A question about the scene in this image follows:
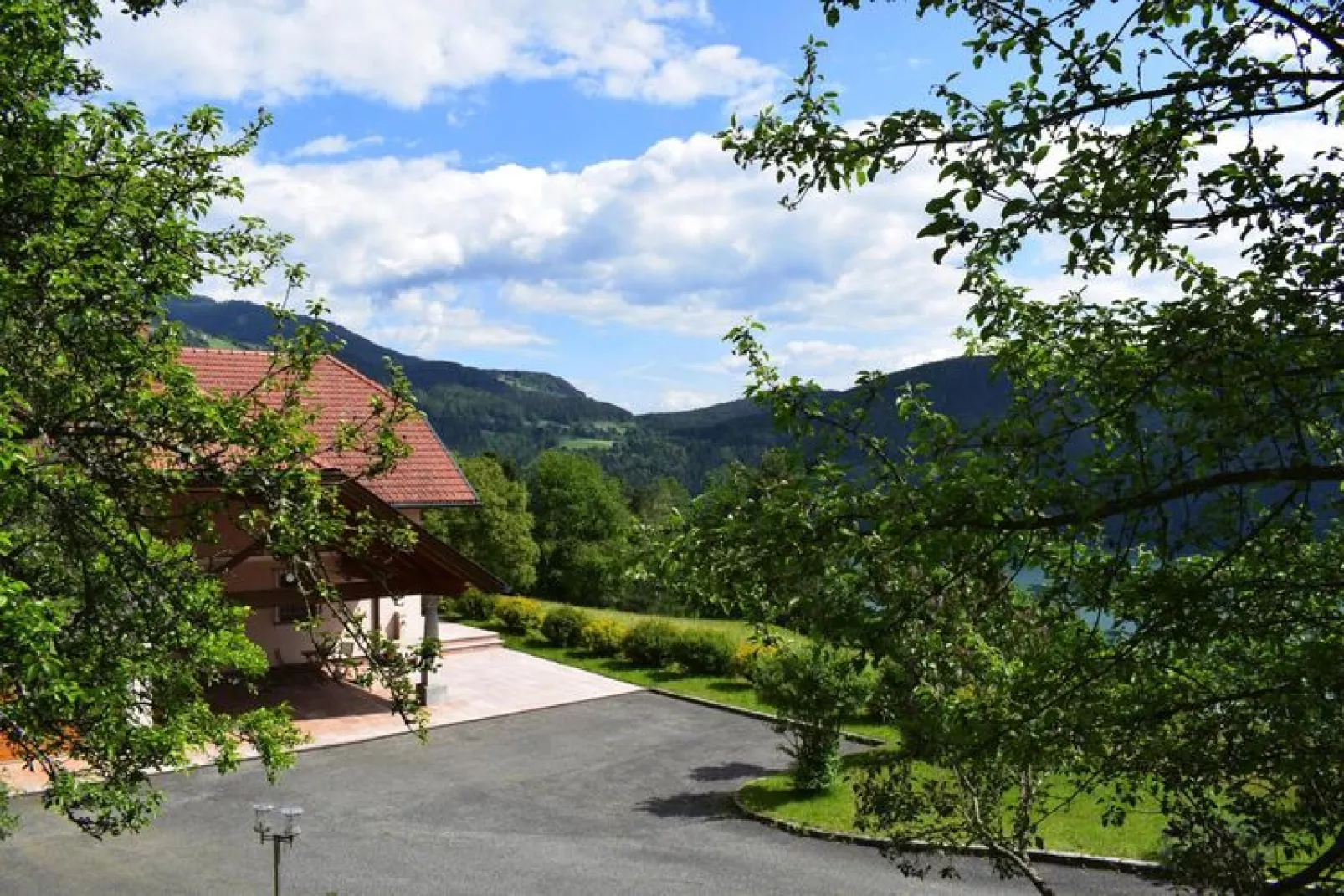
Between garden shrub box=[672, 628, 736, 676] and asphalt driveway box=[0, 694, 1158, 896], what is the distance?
662 cm

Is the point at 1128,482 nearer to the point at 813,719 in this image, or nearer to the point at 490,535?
the point at 813,719

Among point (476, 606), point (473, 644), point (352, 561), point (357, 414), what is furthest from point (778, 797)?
point (476, 606)

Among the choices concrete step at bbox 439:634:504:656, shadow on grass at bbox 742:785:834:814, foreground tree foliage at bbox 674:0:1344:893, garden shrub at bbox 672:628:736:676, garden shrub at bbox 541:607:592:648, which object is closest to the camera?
foreground tree foliage at bbox 674:0:1344:893

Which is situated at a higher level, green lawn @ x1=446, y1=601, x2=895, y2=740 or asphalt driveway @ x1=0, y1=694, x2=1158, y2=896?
green lawn @ x1=446, y1=601, x2=895, y2=740

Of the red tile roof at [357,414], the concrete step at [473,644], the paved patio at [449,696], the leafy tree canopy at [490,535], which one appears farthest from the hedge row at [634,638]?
the red tile roof at [357,414]

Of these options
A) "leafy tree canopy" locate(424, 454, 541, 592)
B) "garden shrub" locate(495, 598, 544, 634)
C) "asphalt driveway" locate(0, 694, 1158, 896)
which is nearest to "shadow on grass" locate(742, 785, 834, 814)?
"asphalt driveway" locate(0, 694, 1158, 896)

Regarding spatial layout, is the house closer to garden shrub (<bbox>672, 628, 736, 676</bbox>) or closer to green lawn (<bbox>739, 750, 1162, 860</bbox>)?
garden shrub (<bbox>672, 628, 736, 676</bbox>)

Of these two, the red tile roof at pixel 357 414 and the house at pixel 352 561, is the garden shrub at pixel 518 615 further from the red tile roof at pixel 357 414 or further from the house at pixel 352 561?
the red tile roof at pixel 357 414

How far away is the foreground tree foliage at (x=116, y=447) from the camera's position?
6352 millimetres

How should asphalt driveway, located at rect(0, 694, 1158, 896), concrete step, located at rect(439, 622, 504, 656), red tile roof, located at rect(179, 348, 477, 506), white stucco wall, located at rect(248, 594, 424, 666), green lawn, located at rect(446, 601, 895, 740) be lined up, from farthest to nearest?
concrete step, located at rect(439, 622, 504, 656)
white stucco wall, located at rect(248, 594, 424, 666)
red tile roof, located at rect(179, 348, 477, 506)
green lawn, located at rect(446, 601, 895, 740)
asphalt driveway, located at rect(0, 694, 1158, 896)

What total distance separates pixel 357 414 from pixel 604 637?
30.6 feet

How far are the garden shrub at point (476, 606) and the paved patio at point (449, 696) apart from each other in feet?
14.7

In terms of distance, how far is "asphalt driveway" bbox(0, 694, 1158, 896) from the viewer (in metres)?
12.4

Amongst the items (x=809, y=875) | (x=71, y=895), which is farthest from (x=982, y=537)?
(x=71, y=895)
